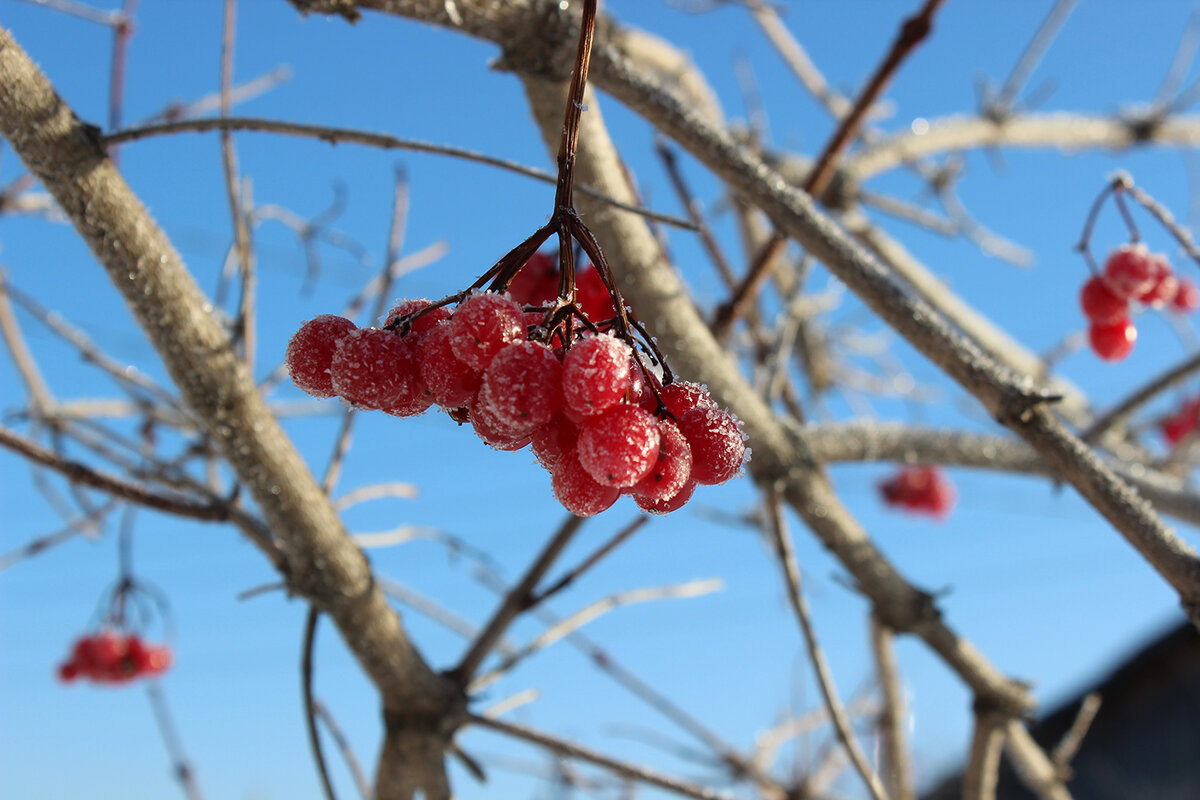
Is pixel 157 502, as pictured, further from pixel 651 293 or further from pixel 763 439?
pixel 763 439

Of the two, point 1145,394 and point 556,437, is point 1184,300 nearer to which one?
point 1145,394

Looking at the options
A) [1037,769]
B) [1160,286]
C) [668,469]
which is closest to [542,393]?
[668,469]

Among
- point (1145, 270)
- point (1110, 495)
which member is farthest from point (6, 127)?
point (1145, 270)

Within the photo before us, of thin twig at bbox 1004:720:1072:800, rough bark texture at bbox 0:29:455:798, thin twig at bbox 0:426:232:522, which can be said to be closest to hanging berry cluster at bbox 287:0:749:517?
rough bark texture at bbox 0:29:455:798

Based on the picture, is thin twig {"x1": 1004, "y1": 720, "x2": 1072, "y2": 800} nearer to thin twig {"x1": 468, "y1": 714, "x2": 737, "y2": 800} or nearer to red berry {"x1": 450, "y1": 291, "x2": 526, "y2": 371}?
thin twig {"x1": 468, "y1": 714, "x2": 737, "y2": 800}

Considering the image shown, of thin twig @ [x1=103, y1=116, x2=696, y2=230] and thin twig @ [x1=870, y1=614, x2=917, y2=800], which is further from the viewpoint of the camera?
thin twig @ [x1=870, y1=614, x2=917, y2=800]

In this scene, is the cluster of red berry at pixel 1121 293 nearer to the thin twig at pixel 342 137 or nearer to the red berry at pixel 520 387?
the thin twig at pixel 342 137

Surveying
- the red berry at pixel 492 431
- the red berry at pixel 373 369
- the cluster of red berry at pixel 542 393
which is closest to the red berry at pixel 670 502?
the cluster of red berry at pixel 542 393
